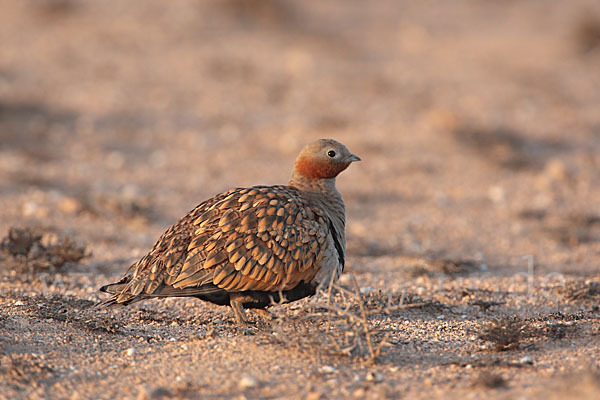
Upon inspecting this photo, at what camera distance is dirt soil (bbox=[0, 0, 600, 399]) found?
494 centimetres

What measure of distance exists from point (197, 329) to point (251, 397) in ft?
4.63

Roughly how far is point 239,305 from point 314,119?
26.7 ft

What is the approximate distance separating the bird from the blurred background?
8.31ft

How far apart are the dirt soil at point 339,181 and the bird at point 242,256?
265 millimetres

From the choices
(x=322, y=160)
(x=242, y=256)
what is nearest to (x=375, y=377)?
(x=242, y=256)

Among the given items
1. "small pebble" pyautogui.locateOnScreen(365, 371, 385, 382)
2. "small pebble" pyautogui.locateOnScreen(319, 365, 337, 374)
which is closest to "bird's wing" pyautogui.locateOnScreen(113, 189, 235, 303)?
"small pebble" pyautogui.locateOnScreen(319, 365, 337, 374)

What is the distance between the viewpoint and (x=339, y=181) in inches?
462

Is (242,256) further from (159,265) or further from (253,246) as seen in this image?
(159,265)

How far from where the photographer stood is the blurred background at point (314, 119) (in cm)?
978

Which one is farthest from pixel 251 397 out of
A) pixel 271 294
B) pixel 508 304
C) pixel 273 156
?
pixel 273 156

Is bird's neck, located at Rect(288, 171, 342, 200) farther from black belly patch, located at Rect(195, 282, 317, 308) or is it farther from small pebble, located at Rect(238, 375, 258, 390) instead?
small pebble, located at Rect(238, 375, 258, 390)

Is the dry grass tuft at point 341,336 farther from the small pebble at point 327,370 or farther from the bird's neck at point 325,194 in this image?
the bird's neck at point 325,194

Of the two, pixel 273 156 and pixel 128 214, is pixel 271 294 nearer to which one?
pixel 128 214

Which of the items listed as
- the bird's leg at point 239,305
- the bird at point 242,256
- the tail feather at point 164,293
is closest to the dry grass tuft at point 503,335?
the bird at point 242,256
